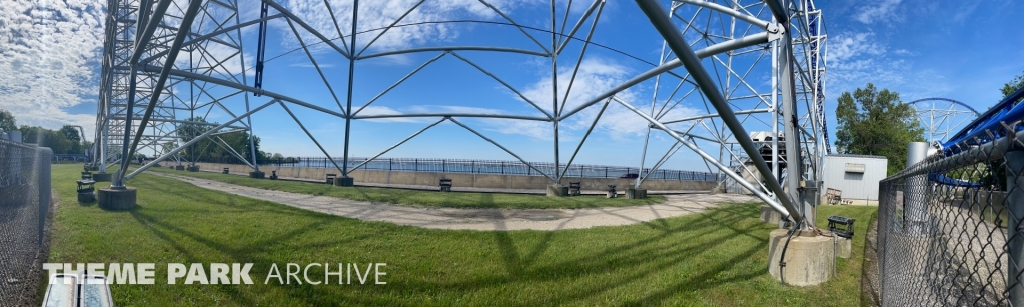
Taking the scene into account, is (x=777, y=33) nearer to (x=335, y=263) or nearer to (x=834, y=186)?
(x=335, y=263)

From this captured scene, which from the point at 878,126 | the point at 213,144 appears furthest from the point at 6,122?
Answer: the point at 878,126

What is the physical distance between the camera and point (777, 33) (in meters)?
4.72

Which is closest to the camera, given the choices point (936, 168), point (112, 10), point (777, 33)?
point (936, 168)

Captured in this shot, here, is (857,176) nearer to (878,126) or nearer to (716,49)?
(878,126)

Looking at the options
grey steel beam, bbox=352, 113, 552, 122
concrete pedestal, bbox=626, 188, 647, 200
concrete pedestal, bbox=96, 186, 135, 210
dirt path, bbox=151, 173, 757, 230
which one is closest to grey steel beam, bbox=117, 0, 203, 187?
concrete pedestal, bbox=96, 186, 135, 210

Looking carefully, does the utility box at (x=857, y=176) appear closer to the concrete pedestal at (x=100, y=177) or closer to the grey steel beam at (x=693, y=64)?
the grey steel beam at (x=693, y=64)

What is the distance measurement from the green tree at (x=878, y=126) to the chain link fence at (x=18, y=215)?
41.0 metres

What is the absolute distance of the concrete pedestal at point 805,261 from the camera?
15.4ft

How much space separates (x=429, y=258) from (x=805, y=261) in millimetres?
4413

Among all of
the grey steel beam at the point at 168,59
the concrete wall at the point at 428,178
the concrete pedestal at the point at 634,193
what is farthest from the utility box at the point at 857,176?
the grey steel beam at the point at 168,59

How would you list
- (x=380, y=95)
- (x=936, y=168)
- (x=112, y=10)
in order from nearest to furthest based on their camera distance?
1. (x=936, y=168)
2. (x=112, y=10)
3. (x=380, y=95)

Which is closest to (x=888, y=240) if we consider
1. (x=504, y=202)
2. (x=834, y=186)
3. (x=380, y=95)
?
(x=504, y=202)

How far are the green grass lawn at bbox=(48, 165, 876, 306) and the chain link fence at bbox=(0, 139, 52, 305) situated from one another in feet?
A: 0.96

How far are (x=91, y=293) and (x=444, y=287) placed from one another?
240 centimetres
